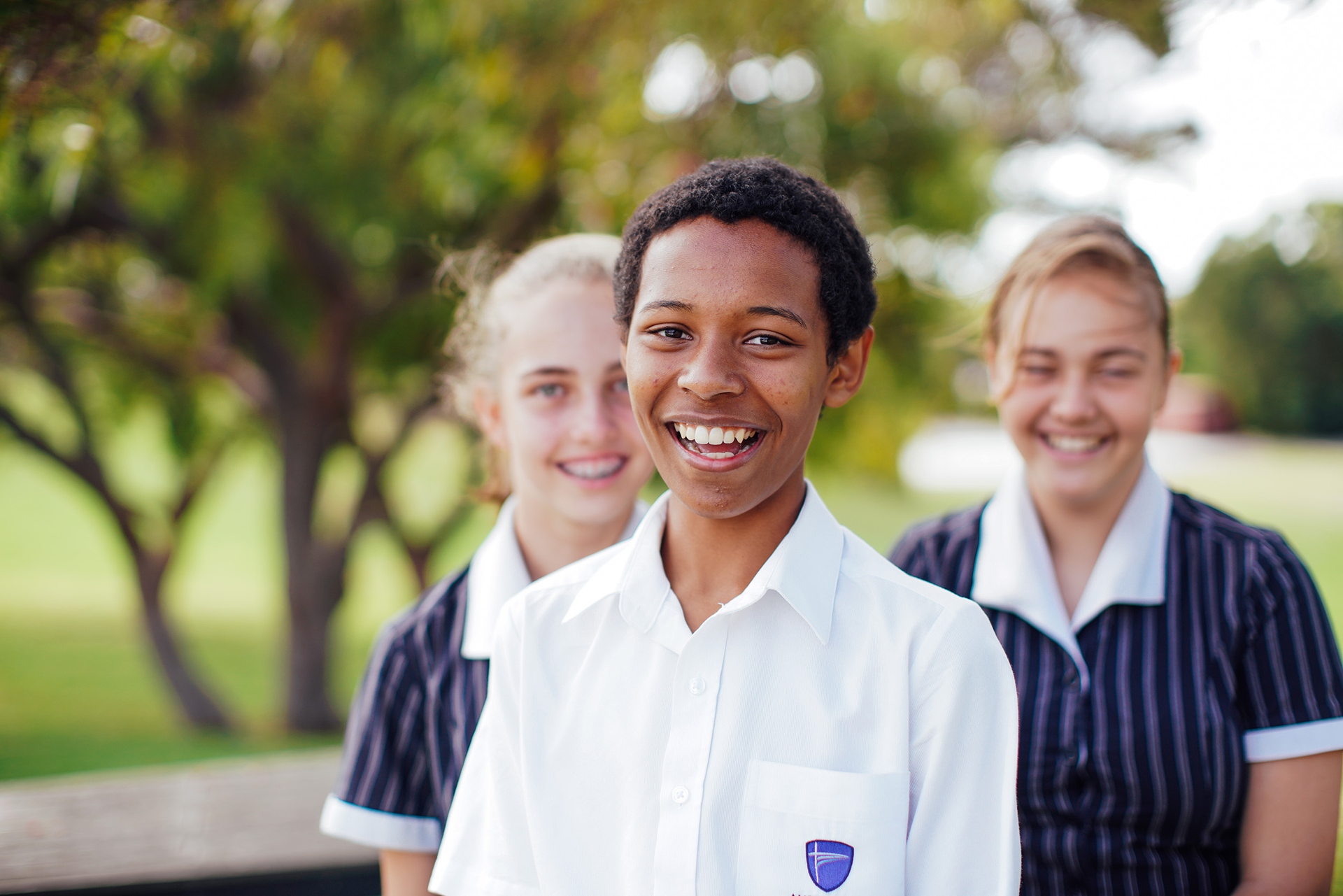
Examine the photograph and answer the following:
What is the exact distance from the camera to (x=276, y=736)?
732cm

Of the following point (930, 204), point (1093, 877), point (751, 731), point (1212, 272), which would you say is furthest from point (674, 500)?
point (1212, 272)

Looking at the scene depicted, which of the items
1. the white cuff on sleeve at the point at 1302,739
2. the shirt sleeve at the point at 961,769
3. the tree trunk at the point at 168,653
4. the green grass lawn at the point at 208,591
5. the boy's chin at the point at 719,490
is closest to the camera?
the shirt sleeve at the point at 961,769

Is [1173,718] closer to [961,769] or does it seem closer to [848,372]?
[961,769]

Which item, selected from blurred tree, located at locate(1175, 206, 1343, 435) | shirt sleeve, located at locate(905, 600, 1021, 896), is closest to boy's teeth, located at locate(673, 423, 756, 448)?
shirt sleeve, located at locate(905, 600, 1021, 896)

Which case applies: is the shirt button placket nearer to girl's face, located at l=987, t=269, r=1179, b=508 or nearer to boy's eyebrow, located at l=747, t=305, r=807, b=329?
boy's eyebrow, located at l=747, t=305, r=807, b=329

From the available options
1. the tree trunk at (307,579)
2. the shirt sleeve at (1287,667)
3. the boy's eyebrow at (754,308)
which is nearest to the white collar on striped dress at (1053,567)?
the shirt sleeve at (1287,667)

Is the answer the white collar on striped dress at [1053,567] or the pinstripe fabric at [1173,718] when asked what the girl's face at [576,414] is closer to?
the white collar on striped dress at [1053,567]

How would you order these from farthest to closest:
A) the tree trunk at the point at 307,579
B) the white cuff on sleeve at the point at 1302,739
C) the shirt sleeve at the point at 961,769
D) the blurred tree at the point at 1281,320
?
the blurred tree at the point at 1281,320 < the tree trunk at the point at 307,579 < the white cuff on sleeve at the point at 1302,739 < the shirt sleeve at the point at 961,769

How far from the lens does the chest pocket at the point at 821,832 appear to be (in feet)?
3.84

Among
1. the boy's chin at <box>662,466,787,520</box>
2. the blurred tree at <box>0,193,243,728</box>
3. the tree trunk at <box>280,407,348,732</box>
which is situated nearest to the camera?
the boy's chin at <box>662,466,787,520</box>

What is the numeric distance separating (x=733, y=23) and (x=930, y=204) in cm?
177

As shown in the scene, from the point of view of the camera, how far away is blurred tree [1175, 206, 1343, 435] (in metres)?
20.4

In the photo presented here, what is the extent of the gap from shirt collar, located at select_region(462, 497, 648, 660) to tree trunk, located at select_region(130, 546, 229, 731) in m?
6.60

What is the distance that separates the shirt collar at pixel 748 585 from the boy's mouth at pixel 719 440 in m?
0.13
